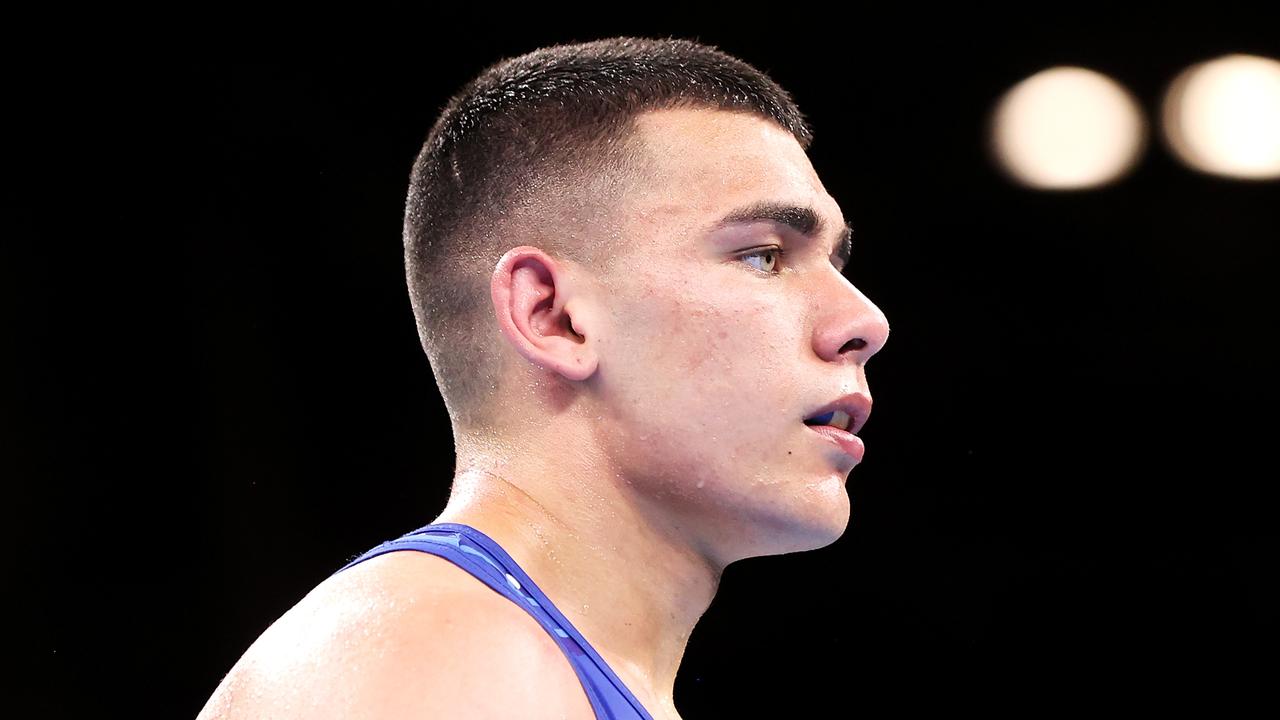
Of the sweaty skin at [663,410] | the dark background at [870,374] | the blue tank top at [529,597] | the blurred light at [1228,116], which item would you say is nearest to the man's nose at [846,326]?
the sweaty skin at [663,410]

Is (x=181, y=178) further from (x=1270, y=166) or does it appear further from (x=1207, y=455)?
(x=1270, y=166)

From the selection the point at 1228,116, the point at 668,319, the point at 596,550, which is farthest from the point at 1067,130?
the point at 596,550

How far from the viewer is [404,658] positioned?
3.31 ft

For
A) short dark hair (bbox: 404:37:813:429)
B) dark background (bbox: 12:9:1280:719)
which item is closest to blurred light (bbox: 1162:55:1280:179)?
dark background (bbox: 12:9:1280:719)

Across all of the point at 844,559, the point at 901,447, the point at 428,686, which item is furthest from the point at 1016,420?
the point at 428,686

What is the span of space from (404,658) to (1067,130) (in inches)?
91.2

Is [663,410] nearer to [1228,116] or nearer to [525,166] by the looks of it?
[525,166]

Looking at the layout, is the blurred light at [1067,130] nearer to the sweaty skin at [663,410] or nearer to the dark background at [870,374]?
the dark background at [870,374]

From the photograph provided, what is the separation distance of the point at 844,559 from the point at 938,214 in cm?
76

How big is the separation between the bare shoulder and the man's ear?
0.28 metres

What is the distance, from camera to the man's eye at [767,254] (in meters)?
1.39

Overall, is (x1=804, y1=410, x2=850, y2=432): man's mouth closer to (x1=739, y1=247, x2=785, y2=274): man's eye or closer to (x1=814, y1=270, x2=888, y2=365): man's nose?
(x1=814, y1=270, x2=888, y2=365): man's nose

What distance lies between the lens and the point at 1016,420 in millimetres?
2732

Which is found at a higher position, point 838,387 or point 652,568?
point 838,387
